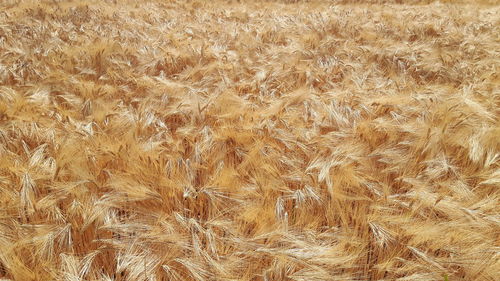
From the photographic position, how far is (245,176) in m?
1.41

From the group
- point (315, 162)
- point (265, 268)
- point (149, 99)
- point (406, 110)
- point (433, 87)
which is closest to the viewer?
point (265, 268)

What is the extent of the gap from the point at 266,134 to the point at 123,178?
2.49 feet

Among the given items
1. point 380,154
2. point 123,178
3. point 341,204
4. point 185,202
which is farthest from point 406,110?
point 123,178

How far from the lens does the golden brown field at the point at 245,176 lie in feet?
3.09

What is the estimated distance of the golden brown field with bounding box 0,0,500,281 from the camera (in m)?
0.94

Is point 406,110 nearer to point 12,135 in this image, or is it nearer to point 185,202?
point 185,202

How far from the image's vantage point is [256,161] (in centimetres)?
139

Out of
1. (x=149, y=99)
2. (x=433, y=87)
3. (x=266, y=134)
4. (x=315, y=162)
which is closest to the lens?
(x=315, y=162)

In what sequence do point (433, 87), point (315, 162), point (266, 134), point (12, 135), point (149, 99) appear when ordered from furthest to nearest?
1. point (433, 87)
2. point (149, 99)
3. point (266, 134)
4. point (12, 135)
5. point (315, 162)

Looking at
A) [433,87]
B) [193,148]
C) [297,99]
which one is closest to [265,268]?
[193,148]

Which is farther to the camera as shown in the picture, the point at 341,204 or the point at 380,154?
the point at 380,154

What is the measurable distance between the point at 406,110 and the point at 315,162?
0.89 meters

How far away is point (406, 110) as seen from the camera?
1879mm

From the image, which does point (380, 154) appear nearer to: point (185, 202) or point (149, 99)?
point (185, 202)
